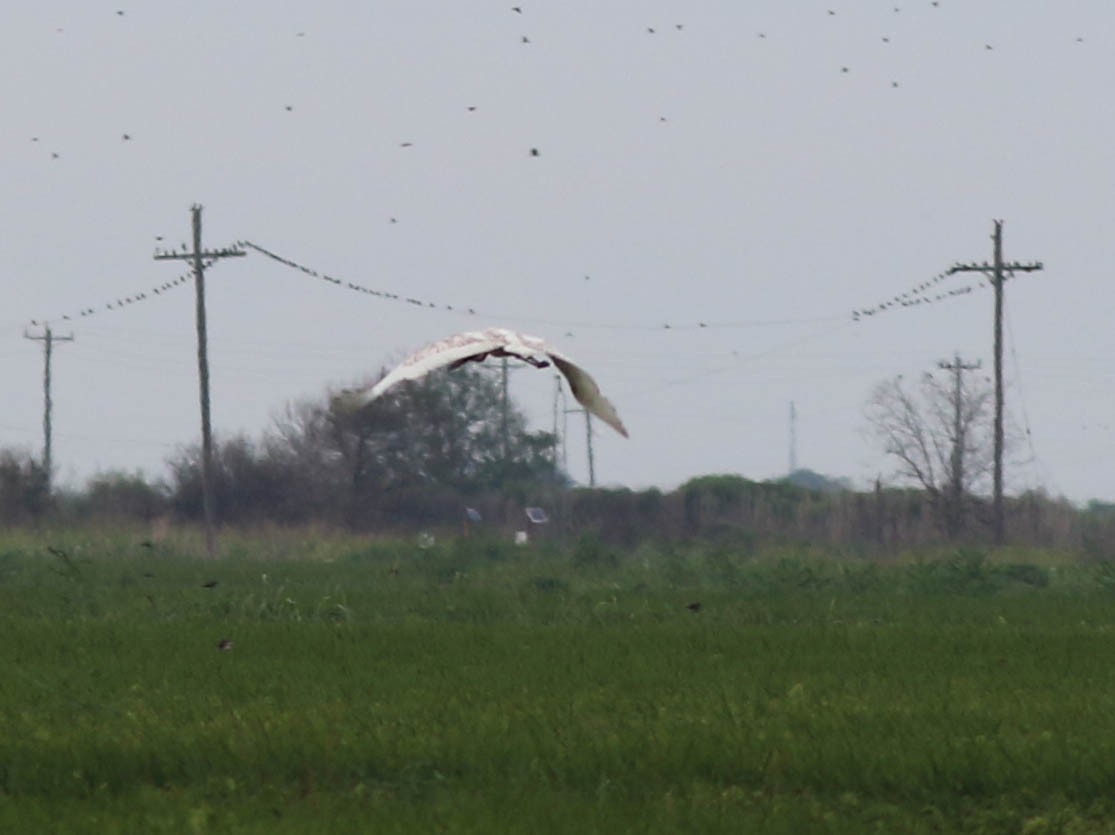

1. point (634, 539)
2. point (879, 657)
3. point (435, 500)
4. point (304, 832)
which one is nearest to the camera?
point (304, 832)

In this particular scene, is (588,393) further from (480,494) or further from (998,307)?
(480,494)

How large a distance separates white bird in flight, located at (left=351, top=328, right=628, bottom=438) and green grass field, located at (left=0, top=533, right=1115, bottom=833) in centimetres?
207

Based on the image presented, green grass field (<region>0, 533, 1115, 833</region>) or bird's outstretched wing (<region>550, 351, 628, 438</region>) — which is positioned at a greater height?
bird's outstretched wing (<region>550, 351, 628, 438</region>)

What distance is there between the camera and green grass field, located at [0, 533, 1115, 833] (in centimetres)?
1025

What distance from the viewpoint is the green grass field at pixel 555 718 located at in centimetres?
1025

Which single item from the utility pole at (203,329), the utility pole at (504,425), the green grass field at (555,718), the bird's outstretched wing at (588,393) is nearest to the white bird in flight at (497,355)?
the bird's outstretched wing at (588,393)

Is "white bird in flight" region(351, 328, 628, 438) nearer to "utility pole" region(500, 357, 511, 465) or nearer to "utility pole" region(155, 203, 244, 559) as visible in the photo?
"utility pole" region(155, 203, 244, 559)

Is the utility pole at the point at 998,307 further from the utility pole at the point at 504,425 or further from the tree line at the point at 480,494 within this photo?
the utility pole at the point at 504,425

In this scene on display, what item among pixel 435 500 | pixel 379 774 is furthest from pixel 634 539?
pixel 379 774

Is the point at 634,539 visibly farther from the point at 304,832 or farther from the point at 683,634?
the point at 304,832

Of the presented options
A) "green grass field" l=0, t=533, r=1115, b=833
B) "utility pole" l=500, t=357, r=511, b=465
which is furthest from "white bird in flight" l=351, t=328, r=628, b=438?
"utility pole" l=500, t=357, r=511, b=465

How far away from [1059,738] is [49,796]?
5.53 m

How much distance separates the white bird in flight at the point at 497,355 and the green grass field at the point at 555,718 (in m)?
2.07

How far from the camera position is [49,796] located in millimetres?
10969
